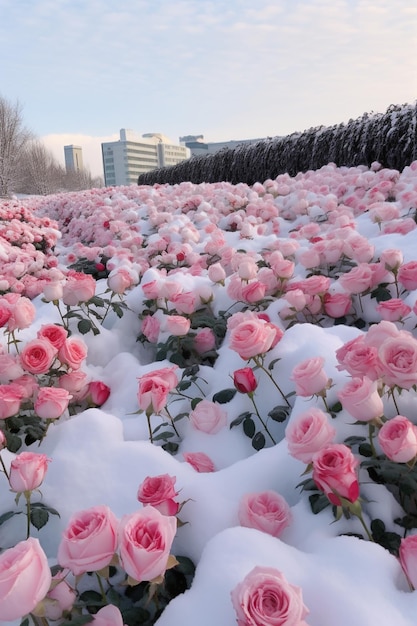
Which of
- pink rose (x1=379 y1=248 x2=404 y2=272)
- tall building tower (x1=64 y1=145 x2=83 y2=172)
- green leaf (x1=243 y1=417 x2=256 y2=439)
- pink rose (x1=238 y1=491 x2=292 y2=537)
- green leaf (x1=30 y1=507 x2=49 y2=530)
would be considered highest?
tall building tower (x1=64 y1=145 x2=83 y2=172)

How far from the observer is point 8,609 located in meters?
0.93

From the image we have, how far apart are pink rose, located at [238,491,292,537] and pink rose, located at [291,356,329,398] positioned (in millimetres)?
302

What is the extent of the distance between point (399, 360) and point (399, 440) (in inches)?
8.0

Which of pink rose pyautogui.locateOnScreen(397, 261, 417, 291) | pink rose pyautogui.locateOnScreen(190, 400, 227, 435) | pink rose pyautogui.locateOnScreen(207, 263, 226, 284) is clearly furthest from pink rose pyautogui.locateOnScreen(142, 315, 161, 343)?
pink rose pyautogui.locateOnScreen(397, 261, 417, 291)

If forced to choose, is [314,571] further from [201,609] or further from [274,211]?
[274,211]

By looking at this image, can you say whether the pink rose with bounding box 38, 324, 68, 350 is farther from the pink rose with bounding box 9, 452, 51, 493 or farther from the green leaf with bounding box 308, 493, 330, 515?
the green leaf with bounding box 308, 493, 330, 515

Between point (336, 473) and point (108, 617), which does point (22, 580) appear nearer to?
point (108, 617)

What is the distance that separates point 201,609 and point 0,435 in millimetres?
834

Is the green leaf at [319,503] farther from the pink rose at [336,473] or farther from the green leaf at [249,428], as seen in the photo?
the green leaf at [249,428]

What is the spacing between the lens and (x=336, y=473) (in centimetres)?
115

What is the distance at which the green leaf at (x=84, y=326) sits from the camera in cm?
268

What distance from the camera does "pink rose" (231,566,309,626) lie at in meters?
0.86

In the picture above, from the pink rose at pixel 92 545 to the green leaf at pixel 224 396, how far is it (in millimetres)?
1032

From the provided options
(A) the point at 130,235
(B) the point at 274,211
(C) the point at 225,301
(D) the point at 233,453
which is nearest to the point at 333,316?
(C) the point at 225,301
